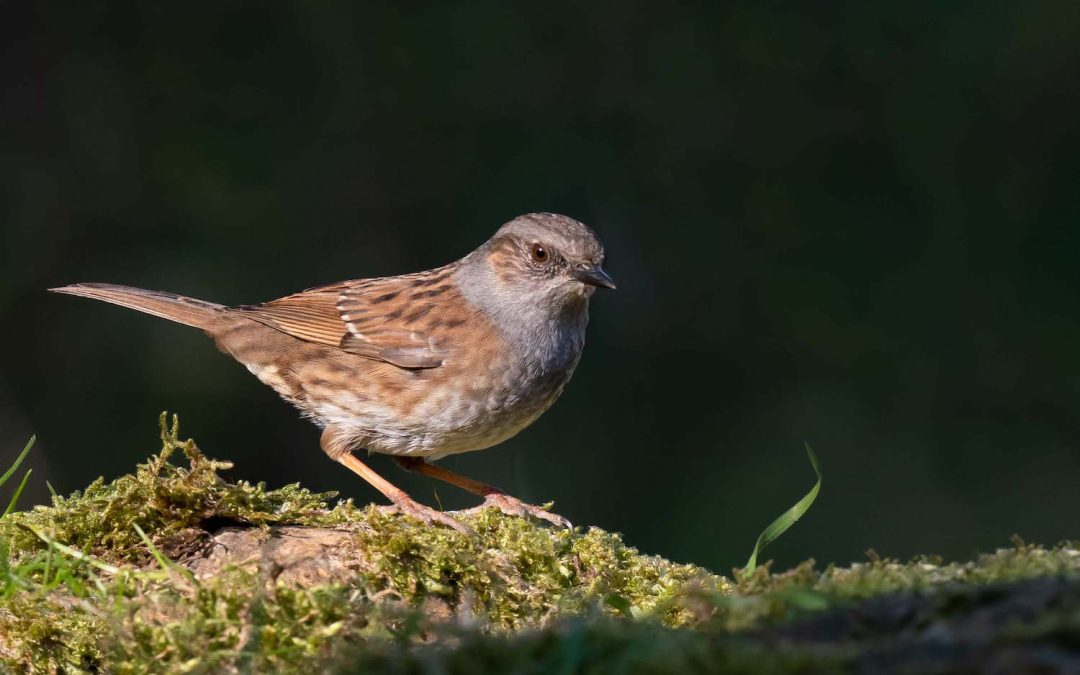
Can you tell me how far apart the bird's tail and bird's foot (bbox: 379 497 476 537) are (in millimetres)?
1879

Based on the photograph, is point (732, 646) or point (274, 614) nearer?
point (732, 646)

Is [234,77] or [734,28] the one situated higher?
[734,28]

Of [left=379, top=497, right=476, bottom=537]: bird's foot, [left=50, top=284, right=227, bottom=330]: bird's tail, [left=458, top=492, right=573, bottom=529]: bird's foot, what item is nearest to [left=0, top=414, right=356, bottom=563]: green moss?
[left=379, top=497, right=476, bottom=537]: bird's foot

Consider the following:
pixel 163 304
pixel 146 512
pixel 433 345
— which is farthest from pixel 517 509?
pixel 163 304

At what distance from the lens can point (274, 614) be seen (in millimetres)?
2781

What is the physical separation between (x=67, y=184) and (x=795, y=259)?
220 inches

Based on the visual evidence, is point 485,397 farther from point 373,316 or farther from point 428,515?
point 428,515

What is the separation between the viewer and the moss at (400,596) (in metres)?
2.00

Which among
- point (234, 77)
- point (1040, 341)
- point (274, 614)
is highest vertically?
point (1040, 341)

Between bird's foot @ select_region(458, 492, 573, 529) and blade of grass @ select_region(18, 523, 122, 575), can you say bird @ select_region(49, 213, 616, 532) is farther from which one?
blade of grass @ select_region(18, 523, 122, 575)

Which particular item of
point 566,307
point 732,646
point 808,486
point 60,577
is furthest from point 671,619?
point 808,486

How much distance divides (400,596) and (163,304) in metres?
3.20

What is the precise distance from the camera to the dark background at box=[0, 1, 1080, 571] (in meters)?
8.90

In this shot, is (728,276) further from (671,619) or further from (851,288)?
(671,619)
